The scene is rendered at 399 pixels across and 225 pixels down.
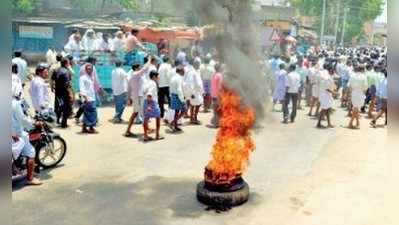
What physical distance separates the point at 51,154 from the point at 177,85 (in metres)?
4.18

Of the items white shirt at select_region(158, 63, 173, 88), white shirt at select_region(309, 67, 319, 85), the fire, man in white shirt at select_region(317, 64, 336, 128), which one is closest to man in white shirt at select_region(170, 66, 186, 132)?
white shirt at select_region(158, 63, 173, 88)

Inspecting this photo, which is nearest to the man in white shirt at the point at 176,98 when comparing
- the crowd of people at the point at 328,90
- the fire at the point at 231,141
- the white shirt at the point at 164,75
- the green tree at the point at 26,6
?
the white shirt at the point at 164,75

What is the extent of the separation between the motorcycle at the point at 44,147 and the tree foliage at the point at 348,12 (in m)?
40.1

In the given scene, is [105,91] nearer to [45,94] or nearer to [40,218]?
[45,94]

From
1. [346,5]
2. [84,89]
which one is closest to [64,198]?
[84,89]

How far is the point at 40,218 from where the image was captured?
618 cm

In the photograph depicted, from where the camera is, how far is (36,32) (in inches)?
1052

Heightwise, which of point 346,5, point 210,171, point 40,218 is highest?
point 346,5

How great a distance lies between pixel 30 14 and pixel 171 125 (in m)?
20.2

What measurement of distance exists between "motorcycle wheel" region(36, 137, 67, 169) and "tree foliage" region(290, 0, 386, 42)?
131 ft

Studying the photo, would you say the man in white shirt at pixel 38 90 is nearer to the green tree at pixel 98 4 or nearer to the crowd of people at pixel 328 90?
the green tree at pixel 98 4

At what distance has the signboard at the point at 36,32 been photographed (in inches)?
1042

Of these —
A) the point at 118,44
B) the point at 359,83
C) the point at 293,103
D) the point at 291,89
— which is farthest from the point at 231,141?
the point at 118,44

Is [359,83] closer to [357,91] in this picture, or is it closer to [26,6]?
[357,91]
